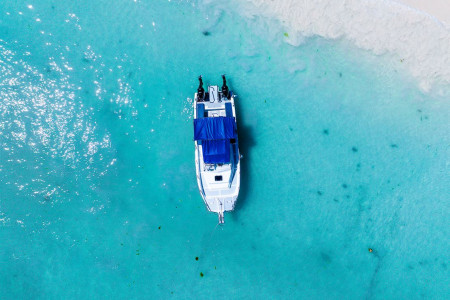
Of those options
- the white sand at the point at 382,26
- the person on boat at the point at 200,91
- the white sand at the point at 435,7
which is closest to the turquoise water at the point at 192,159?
the white sand at the point at 382,26

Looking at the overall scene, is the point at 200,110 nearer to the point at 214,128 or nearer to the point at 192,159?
the point at 214,128

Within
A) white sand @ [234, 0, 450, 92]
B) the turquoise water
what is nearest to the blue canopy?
the turquoise water

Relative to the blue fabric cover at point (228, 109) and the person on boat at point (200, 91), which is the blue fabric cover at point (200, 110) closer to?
the person on boat at point (200, 91)

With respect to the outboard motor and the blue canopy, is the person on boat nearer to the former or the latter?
the outboard motor

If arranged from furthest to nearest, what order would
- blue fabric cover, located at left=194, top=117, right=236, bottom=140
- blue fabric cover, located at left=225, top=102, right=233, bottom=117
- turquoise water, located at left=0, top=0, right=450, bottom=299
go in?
turquoise water, located at left=0, top=0, right=450, bottom=299
blue fabric cover, located at left=225, top=102, right=233, bottom=117
blue fabric cover, located at left=194, top=117, right=236, bottom=140

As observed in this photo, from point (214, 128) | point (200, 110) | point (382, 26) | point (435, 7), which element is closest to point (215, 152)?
point (214, 128)
